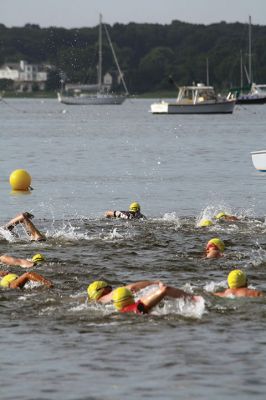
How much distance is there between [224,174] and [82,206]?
14774 mm

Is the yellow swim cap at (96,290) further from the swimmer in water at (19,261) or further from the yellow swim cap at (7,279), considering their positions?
the swimmer in water at (19,261)

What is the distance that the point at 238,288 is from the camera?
60.6 feet

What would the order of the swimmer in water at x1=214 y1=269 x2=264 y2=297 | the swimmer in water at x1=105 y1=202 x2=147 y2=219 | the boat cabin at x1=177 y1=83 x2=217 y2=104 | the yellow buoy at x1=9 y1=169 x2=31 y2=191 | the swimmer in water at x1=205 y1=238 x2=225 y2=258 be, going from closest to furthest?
1. the swimmer in water at x1=214 y1=269 x2=264 y2=297
2. the swimmer in water at x1=205 y1=238 x2=225 y2=258
3. the swimmer in water at x1=105 y1=202 x2=147 y2=219
4. the yellow buoy at x1=9 y1=169 x2=31 y2=191
5. the boat cabin at x1=177 y1=83 x2=217 y2=104

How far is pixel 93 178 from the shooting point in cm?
4781

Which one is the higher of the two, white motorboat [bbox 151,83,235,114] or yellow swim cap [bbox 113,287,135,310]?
yellow swim cap [bbox 113,287,135,310]

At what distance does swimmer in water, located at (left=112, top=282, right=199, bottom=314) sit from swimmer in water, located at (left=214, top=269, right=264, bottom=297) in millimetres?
991

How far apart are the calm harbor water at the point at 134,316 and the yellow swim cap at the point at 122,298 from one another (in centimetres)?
21

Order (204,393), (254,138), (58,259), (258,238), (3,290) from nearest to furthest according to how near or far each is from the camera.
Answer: (204,393) < (3,290) < (58,259) < (258,238) < (254,138)

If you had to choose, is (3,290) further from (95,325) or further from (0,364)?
(0,364)

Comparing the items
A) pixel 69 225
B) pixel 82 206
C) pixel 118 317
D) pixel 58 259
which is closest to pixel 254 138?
pixel 82 206

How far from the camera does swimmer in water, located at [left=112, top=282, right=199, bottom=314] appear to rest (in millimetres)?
16953

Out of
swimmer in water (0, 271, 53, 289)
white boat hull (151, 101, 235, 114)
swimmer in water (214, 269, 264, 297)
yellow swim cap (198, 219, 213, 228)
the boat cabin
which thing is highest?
swimmer in water (214, 269, 264, 297)

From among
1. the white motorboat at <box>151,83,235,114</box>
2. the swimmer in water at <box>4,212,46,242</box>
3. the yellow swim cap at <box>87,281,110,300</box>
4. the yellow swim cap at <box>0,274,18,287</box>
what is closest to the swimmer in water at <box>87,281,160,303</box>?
the yellow swim cap at <box>87,281,110,300</box>

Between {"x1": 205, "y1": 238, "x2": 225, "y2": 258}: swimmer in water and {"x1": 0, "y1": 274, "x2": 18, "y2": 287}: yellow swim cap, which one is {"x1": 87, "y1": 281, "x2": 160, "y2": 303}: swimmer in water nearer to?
{"x1": 0, "y1": 274, "x2": 18, "y2": 287}: yellow swim cap
